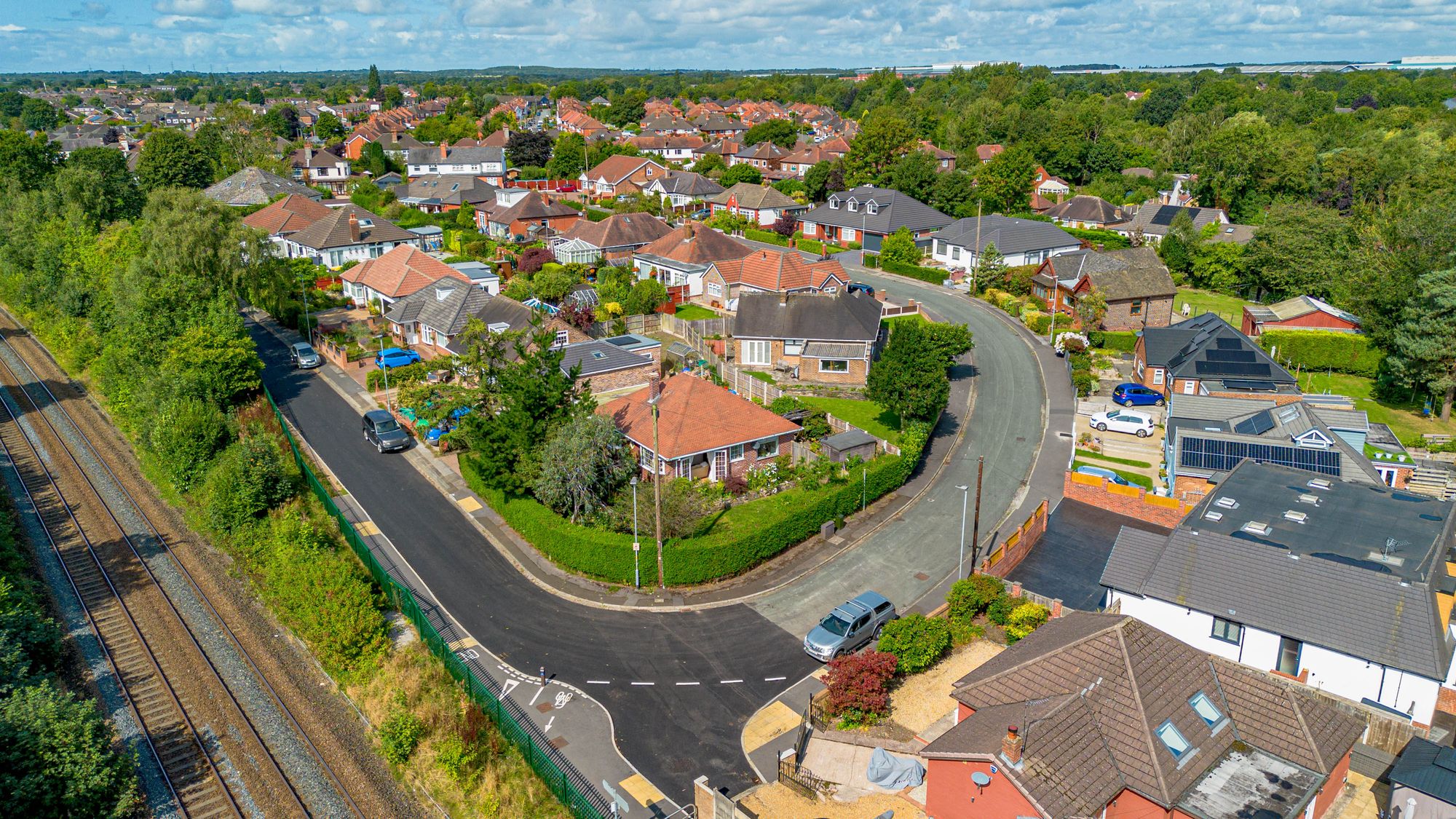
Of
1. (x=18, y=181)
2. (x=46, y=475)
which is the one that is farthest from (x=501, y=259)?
(x=18, y=181)

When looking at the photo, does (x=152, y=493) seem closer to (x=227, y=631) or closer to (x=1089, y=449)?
(x=227, y=631)

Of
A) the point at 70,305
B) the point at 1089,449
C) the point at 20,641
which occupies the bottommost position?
the point at 1089,449

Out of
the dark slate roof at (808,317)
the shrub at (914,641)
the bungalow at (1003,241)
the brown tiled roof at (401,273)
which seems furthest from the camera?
the bungalow at (1003,241)

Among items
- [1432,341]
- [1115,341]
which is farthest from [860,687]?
[1115,341]

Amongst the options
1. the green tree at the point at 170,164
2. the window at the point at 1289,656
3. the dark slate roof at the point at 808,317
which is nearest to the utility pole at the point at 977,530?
the window at the point at 1289,656

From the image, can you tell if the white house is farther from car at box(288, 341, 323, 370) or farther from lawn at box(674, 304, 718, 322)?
car at box(288, 341, 323, 370)

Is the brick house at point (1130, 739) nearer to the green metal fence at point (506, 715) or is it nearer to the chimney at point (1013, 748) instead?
the chimney at point (1013, 748)
